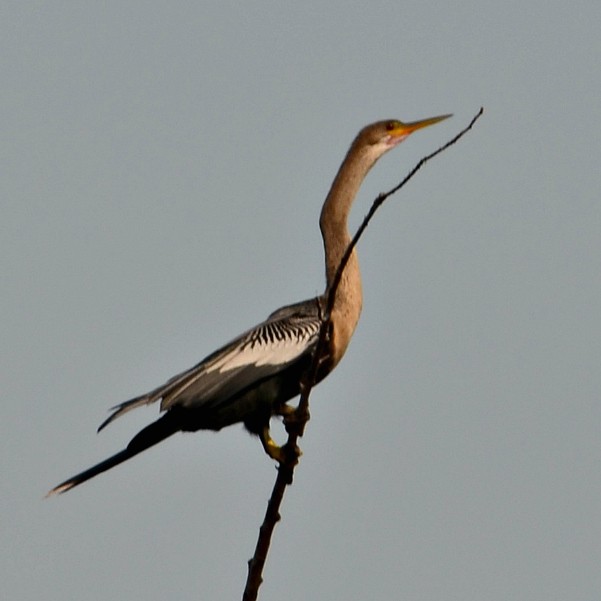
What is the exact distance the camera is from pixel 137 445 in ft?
21.2

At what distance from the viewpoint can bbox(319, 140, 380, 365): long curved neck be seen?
7039mm

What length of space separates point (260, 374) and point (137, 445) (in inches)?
31.5

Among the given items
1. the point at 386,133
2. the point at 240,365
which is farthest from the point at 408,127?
the point at 240,365

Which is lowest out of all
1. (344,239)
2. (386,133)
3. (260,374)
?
(260,374)

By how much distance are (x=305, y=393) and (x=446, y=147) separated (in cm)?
137

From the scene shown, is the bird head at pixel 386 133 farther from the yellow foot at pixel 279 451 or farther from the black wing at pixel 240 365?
the yellow foot at pixel 279 451

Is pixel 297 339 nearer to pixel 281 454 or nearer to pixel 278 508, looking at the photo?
pixel 281 454

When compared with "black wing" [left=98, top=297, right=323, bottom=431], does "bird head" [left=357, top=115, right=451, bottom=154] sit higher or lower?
higher

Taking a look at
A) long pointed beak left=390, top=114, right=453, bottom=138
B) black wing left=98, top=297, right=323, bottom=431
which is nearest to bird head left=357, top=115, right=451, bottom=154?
long pointed beak left=390, top=114, right=453, bottom=138

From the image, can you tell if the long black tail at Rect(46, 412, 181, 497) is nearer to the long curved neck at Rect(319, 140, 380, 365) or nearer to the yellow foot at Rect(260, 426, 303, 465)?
the yellow foot at Rect(260, 426, 303, 465)

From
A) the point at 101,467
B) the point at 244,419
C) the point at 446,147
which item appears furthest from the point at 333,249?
the point at 446,147

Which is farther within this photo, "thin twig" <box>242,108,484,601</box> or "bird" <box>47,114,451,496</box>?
"bird" <box>47,114,451,496</box>

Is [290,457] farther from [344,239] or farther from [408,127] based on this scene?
[408,127]

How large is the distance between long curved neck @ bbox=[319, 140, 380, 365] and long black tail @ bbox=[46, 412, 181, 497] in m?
1.00
